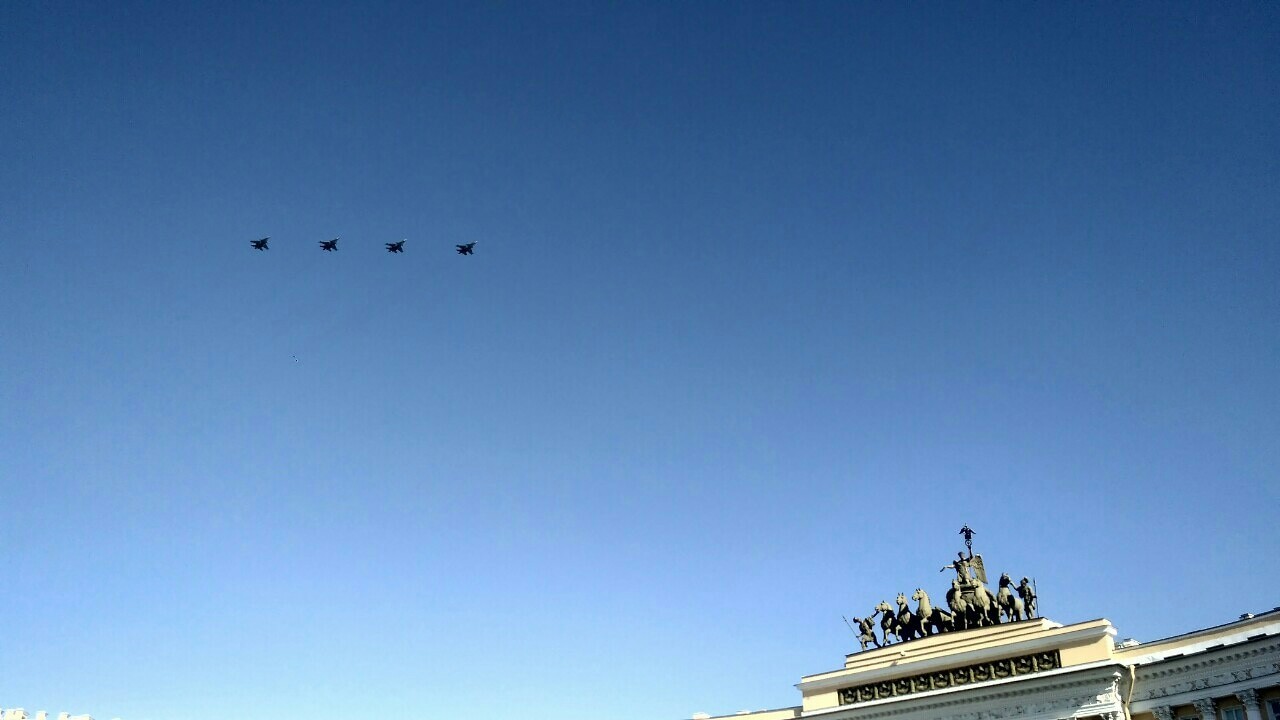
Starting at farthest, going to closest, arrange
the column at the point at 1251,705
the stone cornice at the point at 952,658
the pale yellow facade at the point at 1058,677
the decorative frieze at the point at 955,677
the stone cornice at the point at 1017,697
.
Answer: the decorative frieze at the point at 955,677 < the stone cornice at the point at 952,658 < the stone cornice at the point at 1017,697 < the pale yellow facade at the point at 1058,677 < the column at the point at 1251,705

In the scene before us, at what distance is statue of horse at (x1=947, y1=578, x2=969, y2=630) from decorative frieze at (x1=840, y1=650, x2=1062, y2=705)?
1993 millimetres

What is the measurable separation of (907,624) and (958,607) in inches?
93.8

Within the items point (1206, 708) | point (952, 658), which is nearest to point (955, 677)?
point (952, 658)

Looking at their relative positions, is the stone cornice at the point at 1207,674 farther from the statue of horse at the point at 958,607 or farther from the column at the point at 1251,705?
the statue of horse at the point at 958,607

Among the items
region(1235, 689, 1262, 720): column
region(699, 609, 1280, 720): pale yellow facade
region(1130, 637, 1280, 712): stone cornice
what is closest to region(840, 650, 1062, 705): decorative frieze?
region(699, 609, 1280, 720): pale yellow facade

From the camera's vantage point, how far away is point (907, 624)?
134 feet

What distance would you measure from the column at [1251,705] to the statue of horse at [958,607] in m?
10.1

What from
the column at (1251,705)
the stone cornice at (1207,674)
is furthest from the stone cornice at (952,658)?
the column at (1251,705)

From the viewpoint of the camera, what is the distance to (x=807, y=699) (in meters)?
41.7

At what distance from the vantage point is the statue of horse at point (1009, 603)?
126ft

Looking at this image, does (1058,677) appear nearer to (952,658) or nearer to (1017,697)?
(1017,697)

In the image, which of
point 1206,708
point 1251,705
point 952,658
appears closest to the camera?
point 1251,705

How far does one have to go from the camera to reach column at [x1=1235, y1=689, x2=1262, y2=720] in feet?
101

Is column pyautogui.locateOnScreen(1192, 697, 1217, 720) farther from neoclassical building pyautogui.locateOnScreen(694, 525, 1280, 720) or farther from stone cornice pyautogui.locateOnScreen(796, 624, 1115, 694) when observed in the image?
stone cornice pyautogui.locateOnScreen(796, 624, 1115, 694)
